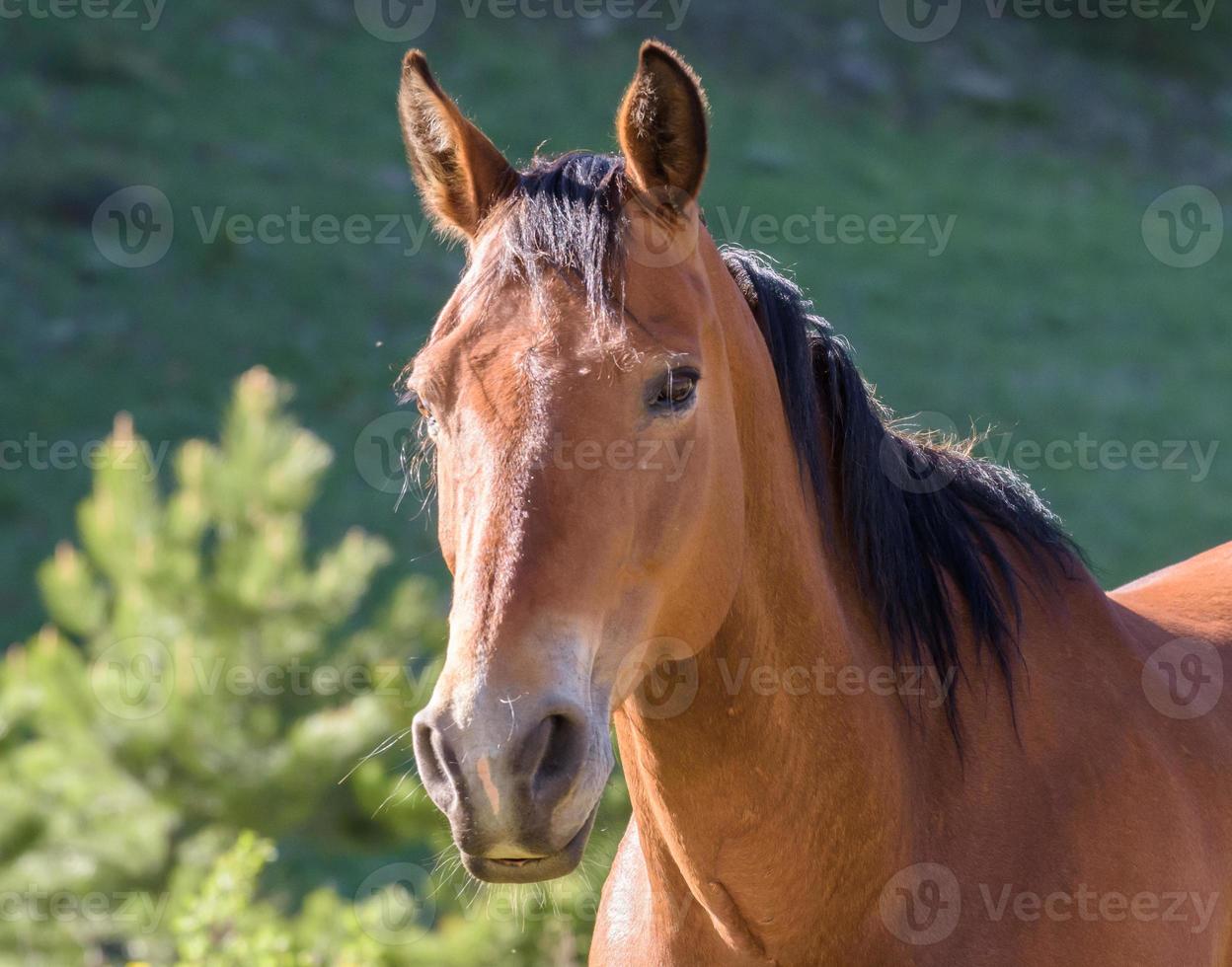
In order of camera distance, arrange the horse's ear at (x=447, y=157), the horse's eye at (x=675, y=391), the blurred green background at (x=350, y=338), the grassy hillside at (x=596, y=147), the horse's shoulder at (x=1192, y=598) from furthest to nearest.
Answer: the grassy hillside at (x=596, y=147)
the blurred green background at (x=350, y=338)
the horse's shoulder at (x=1192, y=598)
the horse's ear at (x=447, y=157)
the horse's eye at (x=675, y=391)

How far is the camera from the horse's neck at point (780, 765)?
227cm

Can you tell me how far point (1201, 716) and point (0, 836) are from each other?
458cm

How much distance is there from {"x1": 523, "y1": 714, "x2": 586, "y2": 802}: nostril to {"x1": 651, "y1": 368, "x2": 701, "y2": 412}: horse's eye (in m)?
0.51

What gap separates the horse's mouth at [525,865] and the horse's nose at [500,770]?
0.05 metres

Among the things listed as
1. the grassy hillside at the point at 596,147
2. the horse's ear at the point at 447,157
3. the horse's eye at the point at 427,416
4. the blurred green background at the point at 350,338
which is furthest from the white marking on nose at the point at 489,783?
the grassy hillside at the point at 596,147

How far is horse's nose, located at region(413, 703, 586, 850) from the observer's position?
178 centimetres

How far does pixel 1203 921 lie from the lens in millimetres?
2457

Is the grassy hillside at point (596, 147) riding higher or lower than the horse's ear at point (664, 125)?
lower

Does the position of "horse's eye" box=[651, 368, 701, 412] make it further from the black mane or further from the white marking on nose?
the white marking on nose

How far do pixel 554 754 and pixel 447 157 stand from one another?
3.99ft

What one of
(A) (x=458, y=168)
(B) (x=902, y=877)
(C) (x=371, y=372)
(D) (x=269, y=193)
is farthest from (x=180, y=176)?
(B) (x=902, y=877)

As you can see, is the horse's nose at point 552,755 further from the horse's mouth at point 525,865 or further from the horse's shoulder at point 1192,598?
the horse's shoulder at point 1192,598

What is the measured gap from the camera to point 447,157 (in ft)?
8.34

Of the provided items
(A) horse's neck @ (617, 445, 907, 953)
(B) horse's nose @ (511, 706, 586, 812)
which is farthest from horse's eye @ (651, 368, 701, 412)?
(B) horse's nose @ (511, 706, 586, 812)
